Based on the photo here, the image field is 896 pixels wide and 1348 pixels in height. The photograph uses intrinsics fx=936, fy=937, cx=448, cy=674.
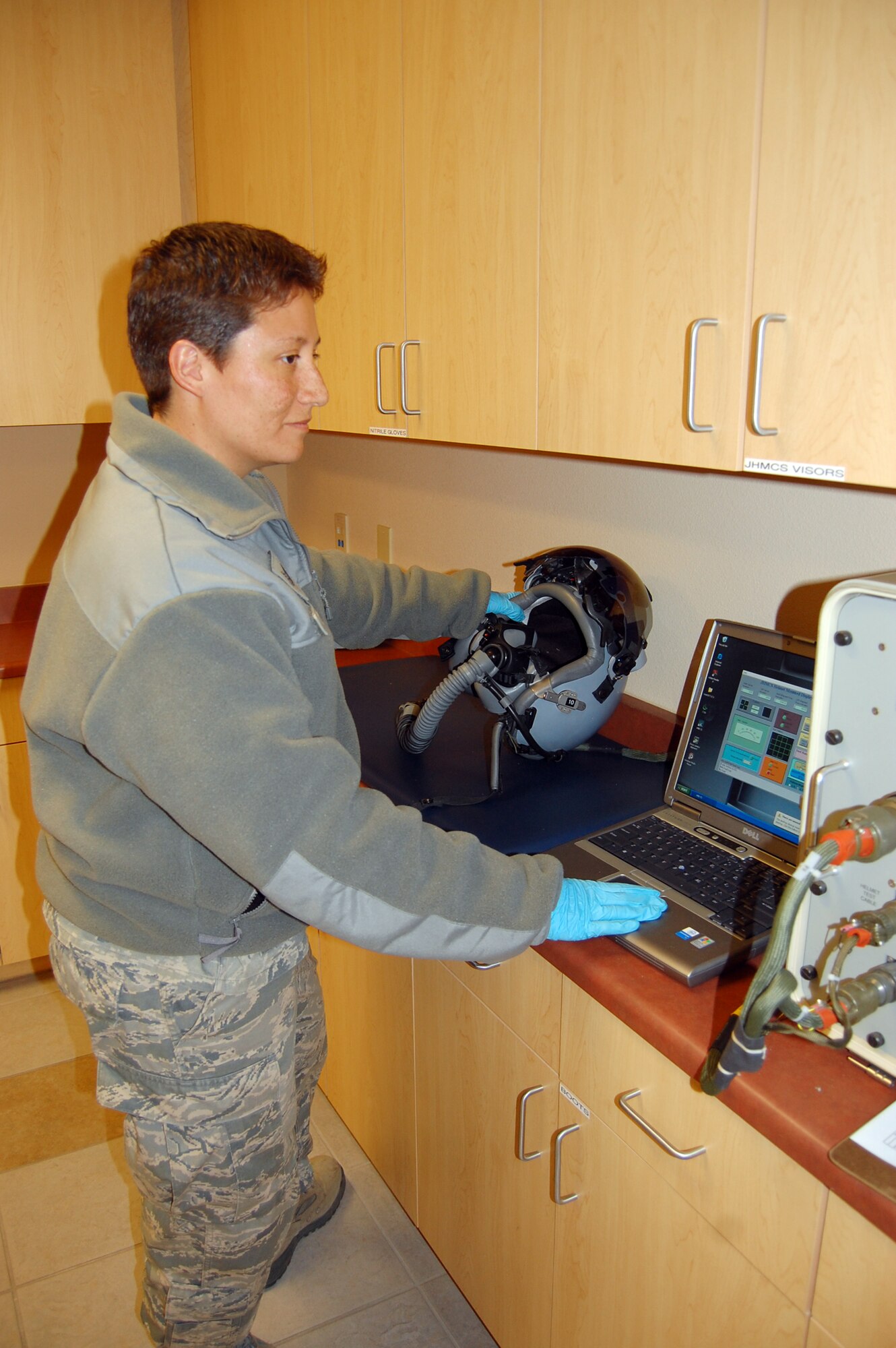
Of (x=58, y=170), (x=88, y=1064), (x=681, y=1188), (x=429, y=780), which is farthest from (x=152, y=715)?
(x=58, y=170)

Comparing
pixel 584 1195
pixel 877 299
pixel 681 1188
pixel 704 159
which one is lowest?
pixel 584 1195

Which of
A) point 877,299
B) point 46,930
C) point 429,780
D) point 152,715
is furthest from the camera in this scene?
point 46,930

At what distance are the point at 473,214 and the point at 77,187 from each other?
1272mm

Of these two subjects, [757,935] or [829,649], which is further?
[757,935]

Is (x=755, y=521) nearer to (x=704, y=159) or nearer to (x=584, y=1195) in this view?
(x=704, y=159)

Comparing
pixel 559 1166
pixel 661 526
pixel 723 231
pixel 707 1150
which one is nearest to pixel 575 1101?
pixel 559 1166

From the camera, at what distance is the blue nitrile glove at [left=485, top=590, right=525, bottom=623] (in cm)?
159

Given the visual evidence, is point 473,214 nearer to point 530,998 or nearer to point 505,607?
point 505,607

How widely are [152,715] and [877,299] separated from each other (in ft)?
2.50

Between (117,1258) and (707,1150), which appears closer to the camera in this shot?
(707,1150)

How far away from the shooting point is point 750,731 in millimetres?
1220

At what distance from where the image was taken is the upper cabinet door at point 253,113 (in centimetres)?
170

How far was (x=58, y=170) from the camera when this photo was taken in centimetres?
207

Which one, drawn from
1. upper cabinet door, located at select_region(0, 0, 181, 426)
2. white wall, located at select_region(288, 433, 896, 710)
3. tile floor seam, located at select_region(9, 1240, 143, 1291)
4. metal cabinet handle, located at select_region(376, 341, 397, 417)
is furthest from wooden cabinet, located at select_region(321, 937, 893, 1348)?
upper cabinet door, located at select_region(0, 0, 181, 426)
